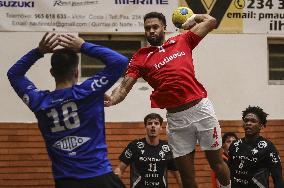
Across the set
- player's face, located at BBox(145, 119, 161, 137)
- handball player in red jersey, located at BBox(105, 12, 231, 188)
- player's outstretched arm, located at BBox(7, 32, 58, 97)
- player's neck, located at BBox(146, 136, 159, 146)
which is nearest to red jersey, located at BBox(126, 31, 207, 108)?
handball player in red jersey, located at BBox(105, 12, 231, 188)

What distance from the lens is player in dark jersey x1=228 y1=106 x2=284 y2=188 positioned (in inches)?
333

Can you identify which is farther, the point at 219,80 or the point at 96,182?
the point at 219,80

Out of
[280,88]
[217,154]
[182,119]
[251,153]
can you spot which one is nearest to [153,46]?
[182,119]

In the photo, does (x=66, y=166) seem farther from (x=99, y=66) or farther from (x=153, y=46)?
(x=99, y=66)

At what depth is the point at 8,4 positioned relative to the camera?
451 inches

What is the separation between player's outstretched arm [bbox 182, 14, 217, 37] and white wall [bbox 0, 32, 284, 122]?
4.61 m


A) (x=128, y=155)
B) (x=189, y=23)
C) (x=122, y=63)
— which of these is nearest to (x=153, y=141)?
(x=128, y=155)

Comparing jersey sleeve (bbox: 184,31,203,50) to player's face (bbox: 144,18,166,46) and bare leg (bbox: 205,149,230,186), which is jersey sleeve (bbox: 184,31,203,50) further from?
bare leg (bbox: 205,149,230,186)

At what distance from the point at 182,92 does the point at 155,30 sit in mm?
Answer: 785

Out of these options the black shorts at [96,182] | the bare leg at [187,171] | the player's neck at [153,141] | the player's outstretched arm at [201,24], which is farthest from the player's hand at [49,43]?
the player's neck at [153,141]

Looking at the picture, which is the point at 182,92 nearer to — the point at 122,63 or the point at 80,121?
the point at 122,63

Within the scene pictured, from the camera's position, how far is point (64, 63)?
488cm

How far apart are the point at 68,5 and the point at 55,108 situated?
6.99 m

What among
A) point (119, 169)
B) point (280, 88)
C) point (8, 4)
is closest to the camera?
point (119, 169)
